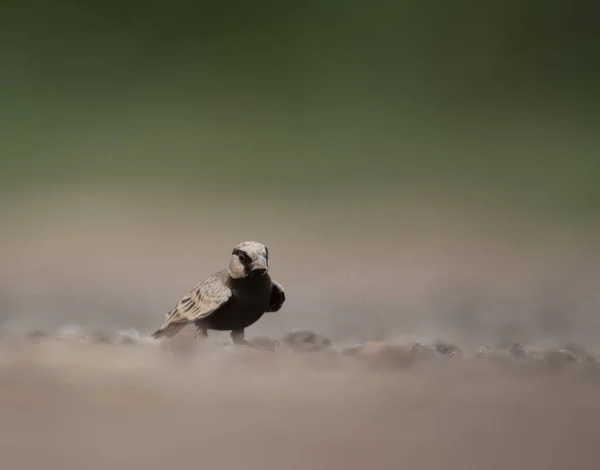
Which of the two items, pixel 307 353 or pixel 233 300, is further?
pixel 233 300

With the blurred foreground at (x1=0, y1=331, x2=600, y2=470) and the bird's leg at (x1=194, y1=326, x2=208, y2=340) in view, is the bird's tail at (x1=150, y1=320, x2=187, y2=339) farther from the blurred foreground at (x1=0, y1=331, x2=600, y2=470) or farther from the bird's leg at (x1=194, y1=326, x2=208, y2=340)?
the blurred foreground at (x1=0, y1=331, x2=600, y2=470)

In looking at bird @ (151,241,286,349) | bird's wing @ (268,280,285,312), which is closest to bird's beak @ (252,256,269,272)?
bird @ (151,241,286,349)

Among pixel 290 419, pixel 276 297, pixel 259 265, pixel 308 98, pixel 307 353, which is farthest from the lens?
pixel 308 98

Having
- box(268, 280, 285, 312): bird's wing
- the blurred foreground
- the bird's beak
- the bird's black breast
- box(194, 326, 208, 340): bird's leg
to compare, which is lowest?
the blurred foreground

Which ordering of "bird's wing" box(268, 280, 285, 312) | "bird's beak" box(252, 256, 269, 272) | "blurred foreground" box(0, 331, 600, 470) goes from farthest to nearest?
"bird's wing" box(268, 280, 285, 312), "bird's beak" box(252, 256, 269, 272), "blurred foreground" box(0, 331, 600, 470)

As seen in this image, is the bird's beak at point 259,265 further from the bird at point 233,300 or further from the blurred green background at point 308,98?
the blurred green background at point 308,98

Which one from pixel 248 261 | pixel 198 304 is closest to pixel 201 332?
pixel 198 304

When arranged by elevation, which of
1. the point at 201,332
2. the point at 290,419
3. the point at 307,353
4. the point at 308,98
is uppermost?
the point at 308,98

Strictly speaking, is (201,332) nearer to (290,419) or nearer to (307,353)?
(307,353)
